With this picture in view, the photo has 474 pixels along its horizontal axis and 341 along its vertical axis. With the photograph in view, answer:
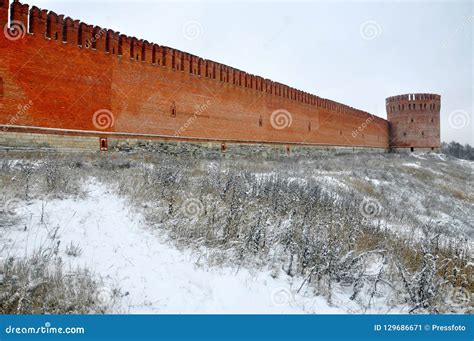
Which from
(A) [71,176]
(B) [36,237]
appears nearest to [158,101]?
(A) [71,176]

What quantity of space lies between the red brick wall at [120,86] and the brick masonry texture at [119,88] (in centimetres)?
3

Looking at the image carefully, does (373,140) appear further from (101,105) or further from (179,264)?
(179,264)

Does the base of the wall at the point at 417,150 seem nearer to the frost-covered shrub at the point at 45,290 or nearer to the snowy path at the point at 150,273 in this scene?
the snowy path at the point at 150,273

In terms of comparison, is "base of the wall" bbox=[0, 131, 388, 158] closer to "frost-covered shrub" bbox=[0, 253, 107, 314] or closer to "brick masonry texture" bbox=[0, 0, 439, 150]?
"brick masonry texture" bbox=[0, 0, 439, 150]

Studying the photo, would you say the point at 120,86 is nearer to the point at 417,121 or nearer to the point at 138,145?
the point at 138,145

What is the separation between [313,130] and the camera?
75.9ft

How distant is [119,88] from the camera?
11.4 meters

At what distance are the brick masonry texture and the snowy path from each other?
21.8 ft

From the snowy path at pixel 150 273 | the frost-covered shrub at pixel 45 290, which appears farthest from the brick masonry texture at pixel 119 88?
the frost-covered shrub at pixel 45 290

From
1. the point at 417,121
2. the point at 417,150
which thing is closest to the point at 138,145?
the point at 417,121

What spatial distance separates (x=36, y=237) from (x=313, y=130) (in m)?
→ 21.6

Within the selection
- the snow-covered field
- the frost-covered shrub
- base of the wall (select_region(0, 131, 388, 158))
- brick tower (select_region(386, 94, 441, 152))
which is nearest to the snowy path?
the snow-covered field

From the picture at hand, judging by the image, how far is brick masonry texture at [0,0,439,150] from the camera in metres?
8.98

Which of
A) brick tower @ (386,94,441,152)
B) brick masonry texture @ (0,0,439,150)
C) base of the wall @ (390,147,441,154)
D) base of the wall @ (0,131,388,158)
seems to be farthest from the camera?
base of the wall @ (390,147,441,154)
